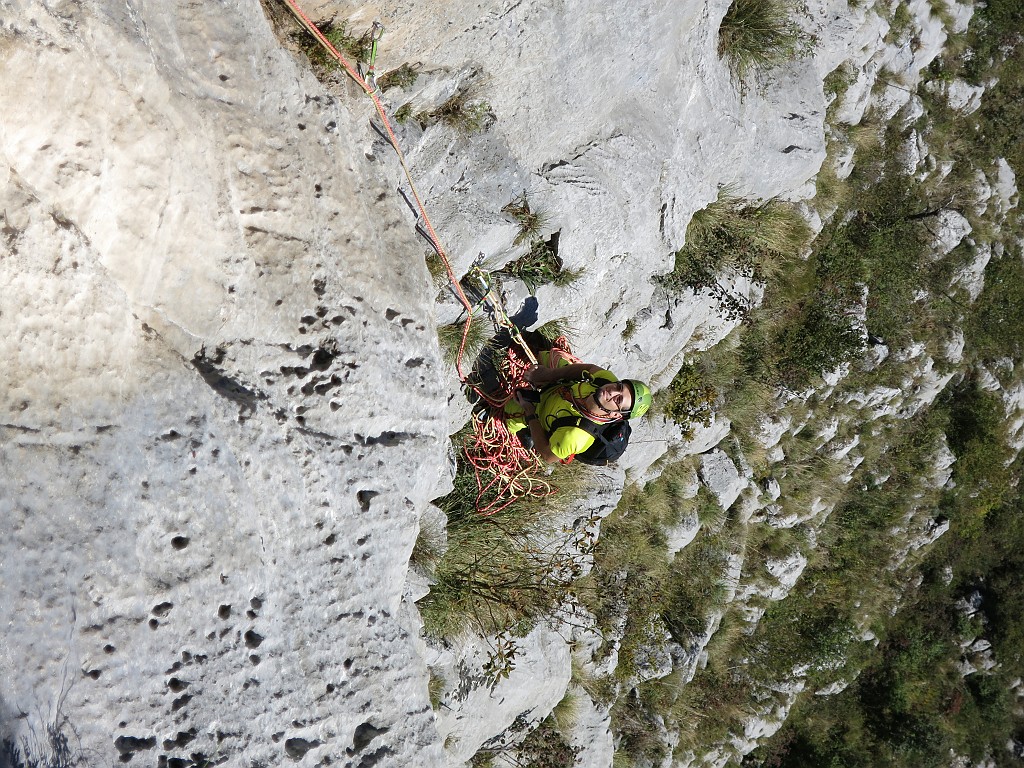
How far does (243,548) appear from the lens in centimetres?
300

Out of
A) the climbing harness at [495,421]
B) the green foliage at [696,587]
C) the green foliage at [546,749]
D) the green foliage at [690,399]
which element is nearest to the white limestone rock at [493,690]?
the green foliage at [546,749]

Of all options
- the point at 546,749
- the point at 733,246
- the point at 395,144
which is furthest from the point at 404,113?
the point at 546,749

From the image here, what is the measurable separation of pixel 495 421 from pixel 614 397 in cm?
115

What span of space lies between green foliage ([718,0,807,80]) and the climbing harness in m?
3.41

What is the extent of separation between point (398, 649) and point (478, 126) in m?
3.28

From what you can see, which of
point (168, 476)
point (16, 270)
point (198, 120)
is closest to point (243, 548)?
point (168, 476)

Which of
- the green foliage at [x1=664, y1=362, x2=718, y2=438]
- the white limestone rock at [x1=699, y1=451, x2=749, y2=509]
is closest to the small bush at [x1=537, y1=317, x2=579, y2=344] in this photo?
the green foliage at [x1=664, y1=362, x2=718, y2=438]

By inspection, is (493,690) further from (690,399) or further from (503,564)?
(690,399)

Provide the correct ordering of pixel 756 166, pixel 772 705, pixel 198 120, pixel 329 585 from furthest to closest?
pixel 772 705, pixel 756 166, pixel 329 585, pixel 198 120

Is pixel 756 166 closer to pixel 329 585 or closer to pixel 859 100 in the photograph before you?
pixel 859 100

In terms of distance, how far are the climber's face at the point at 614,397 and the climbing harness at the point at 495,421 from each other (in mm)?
828

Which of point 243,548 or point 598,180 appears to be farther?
point 598,180

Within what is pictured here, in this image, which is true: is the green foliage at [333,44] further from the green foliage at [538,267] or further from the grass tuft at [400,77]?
the green foliage at [538,267]

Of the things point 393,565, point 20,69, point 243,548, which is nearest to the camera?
point 20,69
